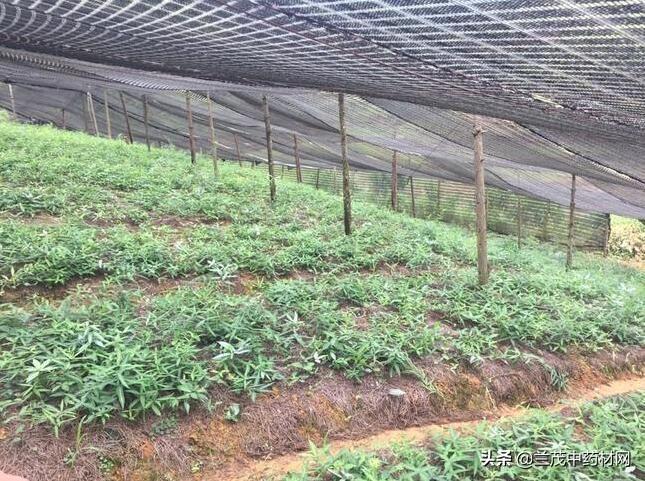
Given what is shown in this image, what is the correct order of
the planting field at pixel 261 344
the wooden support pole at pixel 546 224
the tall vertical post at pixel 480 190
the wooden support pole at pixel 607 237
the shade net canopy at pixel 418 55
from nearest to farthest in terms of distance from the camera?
the shade net canopy at pixel 418 55
the planting field at pixel 261 344
the tall vertical post at pixel 480 190
the wooden support pole at pixel 607 237
the wooden support pole at pixel 546 224

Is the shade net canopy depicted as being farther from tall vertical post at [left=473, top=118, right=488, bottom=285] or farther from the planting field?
the planting field

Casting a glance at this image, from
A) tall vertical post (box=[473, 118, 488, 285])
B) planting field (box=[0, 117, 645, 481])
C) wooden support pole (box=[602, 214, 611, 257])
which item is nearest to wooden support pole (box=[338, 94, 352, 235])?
planting field (box=[0, 117, 645, 481])

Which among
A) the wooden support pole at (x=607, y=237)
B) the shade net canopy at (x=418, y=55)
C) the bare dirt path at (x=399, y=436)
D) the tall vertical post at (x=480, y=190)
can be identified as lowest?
the wooden support pole at (x=607, y=237)

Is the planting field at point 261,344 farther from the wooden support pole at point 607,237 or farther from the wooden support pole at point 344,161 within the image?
the wooden support pole at point 607,237

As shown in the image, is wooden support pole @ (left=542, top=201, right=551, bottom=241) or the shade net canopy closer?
the shade net canopy

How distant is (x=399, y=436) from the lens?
3699 millimetres

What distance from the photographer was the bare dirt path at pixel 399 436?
3.21 meters

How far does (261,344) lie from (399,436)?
133 cm

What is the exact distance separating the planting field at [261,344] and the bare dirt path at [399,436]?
0.20 feet

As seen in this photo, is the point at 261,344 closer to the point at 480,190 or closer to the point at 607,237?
the point at 480,190

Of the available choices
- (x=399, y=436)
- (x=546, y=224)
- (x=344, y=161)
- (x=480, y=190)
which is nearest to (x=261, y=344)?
(x=399, y=436)

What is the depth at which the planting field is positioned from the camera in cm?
319

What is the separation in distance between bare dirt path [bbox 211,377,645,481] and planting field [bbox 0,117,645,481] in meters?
0.06

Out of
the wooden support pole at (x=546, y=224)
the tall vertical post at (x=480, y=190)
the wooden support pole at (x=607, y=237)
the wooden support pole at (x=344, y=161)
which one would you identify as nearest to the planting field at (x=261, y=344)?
the wooden support pole at (x=344, y=161)
